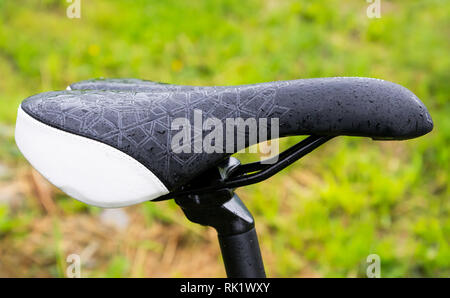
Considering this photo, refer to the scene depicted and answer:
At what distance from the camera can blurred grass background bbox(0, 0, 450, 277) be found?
1.45 meters

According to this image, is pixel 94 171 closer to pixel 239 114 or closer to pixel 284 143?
pixel 239 114

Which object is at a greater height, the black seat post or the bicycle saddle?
the bicycle saddle

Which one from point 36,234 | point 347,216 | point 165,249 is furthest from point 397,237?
point 36,234

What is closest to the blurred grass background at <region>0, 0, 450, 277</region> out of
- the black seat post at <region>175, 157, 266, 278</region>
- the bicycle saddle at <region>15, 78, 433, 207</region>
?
the black seat post at <region>175, 157, 266, 278</region>

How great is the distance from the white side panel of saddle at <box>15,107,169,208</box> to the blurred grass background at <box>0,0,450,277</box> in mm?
847

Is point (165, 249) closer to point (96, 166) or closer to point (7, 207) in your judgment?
point (7, 207)

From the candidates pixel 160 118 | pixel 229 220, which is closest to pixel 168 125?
pixel 160 118

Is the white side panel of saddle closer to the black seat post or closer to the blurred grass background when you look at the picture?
the black seat post

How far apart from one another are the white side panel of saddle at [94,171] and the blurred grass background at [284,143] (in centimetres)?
85

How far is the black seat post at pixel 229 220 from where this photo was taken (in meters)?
0.64

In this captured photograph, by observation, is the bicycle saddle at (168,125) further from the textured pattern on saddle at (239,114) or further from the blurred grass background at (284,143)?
the blurred grass background at (284,143)

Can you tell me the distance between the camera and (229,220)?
0.67 m

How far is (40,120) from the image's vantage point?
60 centimetres

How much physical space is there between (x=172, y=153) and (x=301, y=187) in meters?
1.24
